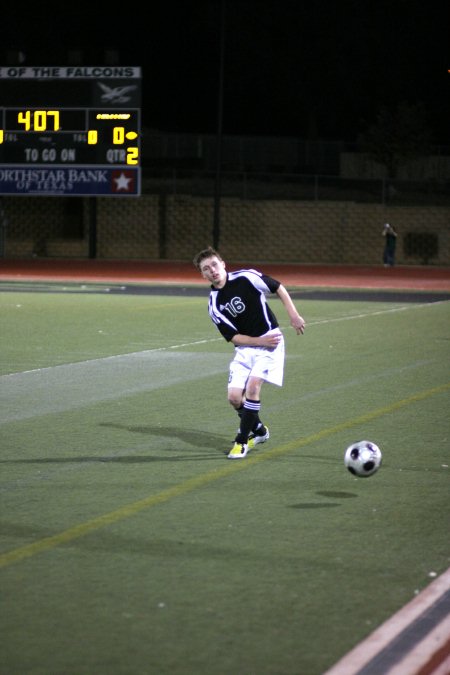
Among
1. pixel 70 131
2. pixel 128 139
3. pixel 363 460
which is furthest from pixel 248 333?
pixel 70 131

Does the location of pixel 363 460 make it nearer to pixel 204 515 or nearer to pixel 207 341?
pixel 204 515

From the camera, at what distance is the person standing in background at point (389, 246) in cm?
4438

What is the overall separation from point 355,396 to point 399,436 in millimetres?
2459

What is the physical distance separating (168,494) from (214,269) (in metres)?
1.92

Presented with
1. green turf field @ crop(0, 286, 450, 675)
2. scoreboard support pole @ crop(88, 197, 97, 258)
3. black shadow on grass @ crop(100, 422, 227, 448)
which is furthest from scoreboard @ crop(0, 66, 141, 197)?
black shadow on grass @ crop(100, 422, 227, 448)

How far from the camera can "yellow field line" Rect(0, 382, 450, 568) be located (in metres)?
6.86

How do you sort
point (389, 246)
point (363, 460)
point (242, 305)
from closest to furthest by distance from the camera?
point (363, 460) → point (242, 305) → point (389, 246)

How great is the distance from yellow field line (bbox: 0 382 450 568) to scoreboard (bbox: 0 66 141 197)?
28.2m

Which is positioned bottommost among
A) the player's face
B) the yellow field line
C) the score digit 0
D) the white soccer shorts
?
the yellow field line

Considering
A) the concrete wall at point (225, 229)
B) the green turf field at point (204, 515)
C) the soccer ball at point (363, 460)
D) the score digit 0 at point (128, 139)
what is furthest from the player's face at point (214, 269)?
the concrete wall at point (225, 229)

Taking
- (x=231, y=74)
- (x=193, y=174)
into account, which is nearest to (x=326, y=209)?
(x=193, y=174)

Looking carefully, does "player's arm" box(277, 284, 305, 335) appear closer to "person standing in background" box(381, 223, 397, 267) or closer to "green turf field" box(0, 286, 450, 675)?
"green turf field" box(0, 286, 450, 675)

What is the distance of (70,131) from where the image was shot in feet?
131

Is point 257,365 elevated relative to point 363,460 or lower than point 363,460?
elevated
